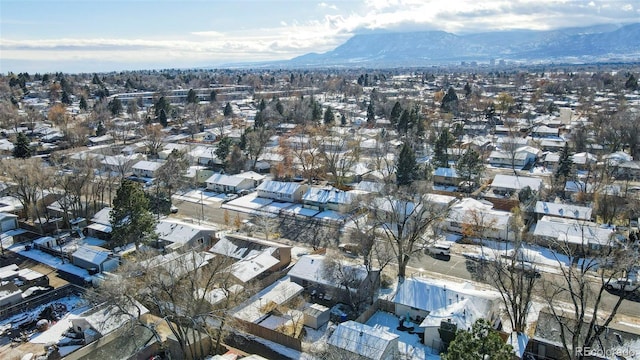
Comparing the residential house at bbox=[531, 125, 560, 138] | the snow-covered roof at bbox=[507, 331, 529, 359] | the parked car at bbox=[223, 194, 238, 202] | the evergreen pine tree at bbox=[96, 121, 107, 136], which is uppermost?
the evergreen pine tree at bbox=[96, 121, 107, 136]

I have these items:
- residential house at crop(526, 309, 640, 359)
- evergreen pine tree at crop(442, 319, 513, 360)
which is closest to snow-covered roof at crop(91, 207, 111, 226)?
evergreen pine tree at crop(442, 319, 513, 360)

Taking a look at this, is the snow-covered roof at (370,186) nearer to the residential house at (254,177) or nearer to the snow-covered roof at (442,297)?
the residential house at (254,177)

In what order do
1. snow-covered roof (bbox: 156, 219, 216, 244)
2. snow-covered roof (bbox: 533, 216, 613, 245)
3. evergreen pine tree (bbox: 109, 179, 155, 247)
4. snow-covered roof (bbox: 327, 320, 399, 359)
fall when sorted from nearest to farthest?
1. snow-covered roof (bbox: 327, 320, 399, 359)
2. evergreen pine tree (bbox: 109, 179, 155, 247)
3. snow-covered roof (bbox: 533, 216, 613, 245)
4. snow-covered roof (bbox: 156, 219, 216, 244)

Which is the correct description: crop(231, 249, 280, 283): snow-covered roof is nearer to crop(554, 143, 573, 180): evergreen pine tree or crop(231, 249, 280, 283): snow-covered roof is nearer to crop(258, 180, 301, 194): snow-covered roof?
crop(258, 180, 301, 194): snow-covered roof

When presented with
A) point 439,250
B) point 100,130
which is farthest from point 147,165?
point 439,250

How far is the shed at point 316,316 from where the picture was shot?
18345 millimetres

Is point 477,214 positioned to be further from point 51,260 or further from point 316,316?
point 51,260

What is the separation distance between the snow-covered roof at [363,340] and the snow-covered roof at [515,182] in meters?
23.1

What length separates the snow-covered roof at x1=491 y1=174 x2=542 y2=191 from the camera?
34.8 m

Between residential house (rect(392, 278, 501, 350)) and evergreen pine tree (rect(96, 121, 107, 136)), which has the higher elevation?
evergreen pine tree (rect(96, 121, 107, 136))

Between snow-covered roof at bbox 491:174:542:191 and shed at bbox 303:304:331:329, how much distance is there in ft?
72.8

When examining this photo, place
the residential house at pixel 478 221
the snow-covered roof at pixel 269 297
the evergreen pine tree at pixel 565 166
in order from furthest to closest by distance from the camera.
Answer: the evergreen pine tree at pixel 565 166 < the residential house at pixel 478 221 < the snow-covered roof at pixel 269 297

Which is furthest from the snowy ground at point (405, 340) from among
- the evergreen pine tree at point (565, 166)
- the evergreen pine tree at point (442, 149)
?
the evergreen pine tree at point (442, 149)

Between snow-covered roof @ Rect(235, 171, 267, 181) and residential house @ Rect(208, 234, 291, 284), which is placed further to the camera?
snow-covered roof @ Rect(235, 171, 267, 181)
